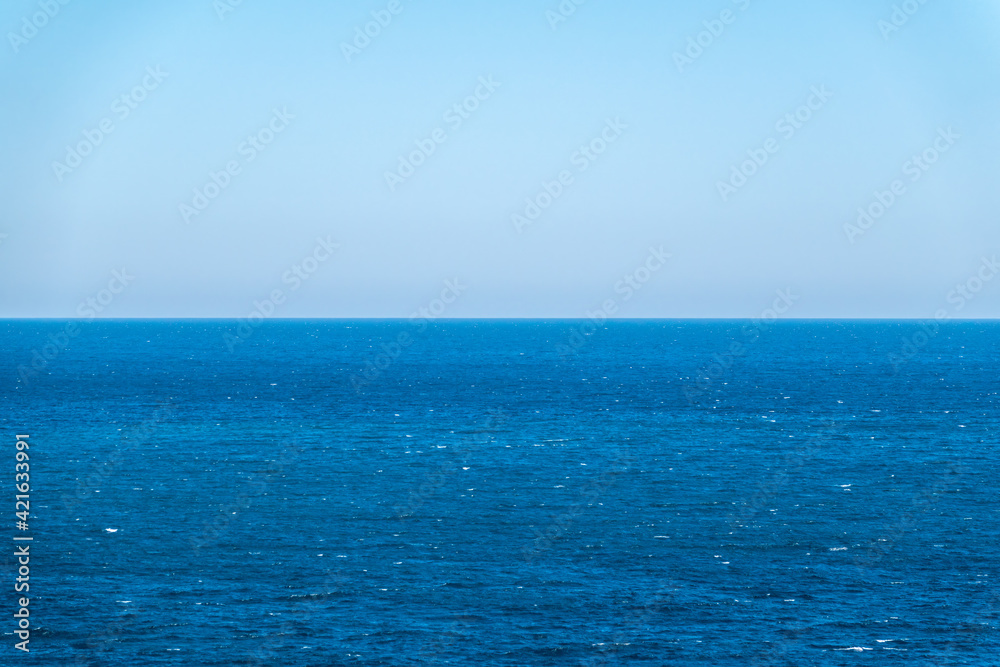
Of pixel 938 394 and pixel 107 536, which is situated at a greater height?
pixel 938 394

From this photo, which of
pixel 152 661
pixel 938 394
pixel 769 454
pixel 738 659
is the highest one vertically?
pixel 938 394

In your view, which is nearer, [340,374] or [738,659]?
[738,659]

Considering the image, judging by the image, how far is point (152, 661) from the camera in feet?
120

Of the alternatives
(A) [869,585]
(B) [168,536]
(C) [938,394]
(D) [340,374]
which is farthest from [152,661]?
(D) [340,374]

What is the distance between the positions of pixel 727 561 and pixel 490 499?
1917 centimetres

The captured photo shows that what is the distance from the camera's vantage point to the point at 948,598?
143 feet

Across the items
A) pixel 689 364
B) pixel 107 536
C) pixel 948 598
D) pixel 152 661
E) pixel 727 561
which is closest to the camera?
pixel 152 661

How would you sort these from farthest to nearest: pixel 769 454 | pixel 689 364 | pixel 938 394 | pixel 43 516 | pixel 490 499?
pixel 689 364 → pixel 938 394 → pixel 769 454 → pixel 490 499 → pixel 43 516

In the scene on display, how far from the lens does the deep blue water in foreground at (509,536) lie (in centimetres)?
3894

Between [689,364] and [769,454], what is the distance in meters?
117

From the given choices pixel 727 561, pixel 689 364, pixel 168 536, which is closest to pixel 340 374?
pixel 689 364

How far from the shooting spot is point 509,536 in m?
53.9

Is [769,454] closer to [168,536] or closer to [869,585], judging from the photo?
[869,585]

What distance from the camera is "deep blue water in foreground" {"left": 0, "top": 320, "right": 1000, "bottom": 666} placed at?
128 ft
